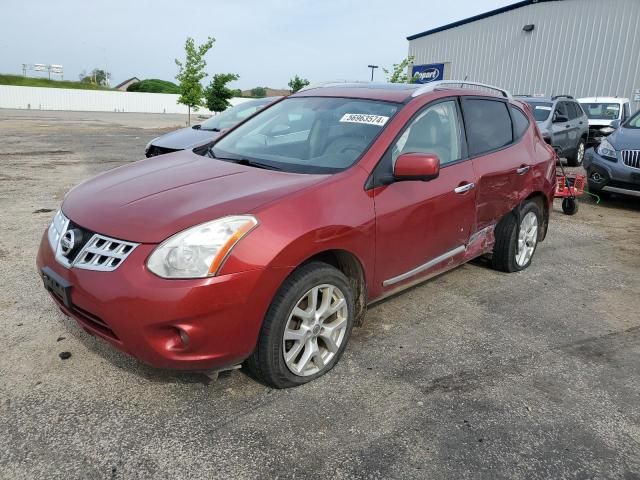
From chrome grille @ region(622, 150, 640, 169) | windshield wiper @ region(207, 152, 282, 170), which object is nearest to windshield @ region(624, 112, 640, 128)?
chrome grille @ region(622, 150, 640, 169)

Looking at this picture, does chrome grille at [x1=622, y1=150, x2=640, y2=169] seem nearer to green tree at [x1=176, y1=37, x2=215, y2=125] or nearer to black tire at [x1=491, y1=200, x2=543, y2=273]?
black tire at [x1=491, y1=200, x2=543, y2=273]

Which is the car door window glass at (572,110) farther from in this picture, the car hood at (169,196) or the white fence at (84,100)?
the white fence at (84,100)

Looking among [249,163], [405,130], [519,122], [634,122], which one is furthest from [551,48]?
[249,163]

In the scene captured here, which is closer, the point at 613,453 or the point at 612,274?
the point at 613,453

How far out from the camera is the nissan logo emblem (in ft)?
8.83

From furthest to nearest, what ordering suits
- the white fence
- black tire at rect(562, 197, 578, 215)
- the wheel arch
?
1. the white fence
2. black tire at rect(562, 197, 578, 215)
3. the wheel arch

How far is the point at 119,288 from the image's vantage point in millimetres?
2426

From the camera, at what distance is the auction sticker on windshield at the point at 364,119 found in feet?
11.4

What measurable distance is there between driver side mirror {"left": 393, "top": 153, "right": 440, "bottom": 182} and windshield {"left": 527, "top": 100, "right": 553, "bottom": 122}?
34.1 ft

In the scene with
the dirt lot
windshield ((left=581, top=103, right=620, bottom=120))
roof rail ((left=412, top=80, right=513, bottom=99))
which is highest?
windshield ((left=581, top=103, right=620, bottom=120))

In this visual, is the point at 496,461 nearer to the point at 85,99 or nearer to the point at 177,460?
the point at 177,460

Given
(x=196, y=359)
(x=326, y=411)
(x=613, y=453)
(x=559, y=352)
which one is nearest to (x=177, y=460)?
(x=196, y=359)

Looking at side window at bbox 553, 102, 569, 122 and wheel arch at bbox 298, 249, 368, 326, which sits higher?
side window at bbox 553, 102, 569, 122

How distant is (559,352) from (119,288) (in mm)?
2752
